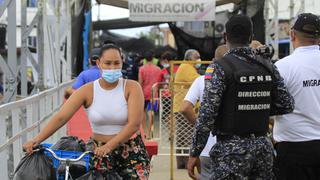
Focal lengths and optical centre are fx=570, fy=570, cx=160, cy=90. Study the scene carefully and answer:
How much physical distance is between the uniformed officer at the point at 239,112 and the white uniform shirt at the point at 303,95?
346 mm

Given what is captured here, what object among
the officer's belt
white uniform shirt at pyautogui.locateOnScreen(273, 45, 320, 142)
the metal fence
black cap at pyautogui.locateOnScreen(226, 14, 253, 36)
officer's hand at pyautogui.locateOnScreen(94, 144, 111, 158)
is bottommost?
the metal fence

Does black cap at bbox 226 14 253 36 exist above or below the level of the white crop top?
above

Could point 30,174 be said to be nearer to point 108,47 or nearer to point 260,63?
point 108,47

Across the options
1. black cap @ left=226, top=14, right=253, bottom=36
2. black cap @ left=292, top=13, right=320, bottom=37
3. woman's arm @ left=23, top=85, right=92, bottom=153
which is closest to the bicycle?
woman's arm @ left=23, top=85, right=92, bottom=153

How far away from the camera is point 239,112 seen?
3535 mm

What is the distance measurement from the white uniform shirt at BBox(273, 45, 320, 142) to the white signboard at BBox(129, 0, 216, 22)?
7.11 m

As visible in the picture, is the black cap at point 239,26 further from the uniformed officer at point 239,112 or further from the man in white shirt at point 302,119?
the man in white shirt at point 302,119

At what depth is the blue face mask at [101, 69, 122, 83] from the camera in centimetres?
434

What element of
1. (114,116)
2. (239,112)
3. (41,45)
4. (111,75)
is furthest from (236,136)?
(41,45)

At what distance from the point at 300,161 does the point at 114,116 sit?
1.39 metres

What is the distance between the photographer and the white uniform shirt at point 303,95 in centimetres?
397

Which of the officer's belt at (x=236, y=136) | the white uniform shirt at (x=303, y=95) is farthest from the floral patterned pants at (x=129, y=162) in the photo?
the white uniform shirt at (x=303, y=95)

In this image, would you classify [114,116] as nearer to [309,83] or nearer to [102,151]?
[102,151]

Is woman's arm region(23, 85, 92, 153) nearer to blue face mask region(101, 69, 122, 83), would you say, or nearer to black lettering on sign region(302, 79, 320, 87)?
blue face mask region(101, 69, 122, 83)
